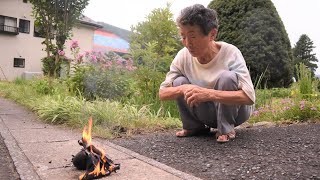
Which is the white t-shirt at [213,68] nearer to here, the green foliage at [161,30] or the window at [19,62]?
the green foliage at [161,30]

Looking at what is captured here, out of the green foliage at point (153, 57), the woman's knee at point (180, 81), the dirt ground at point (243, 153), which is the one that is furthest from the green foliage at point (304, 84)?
the woman's knee at point (180, 81)

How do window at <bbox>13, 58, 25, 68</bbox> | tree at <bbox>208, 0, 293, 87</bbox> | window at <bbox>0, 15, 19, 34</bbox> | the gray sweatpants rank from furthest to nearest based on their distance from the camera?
1. window at <bbox>13, 58, 25, 68</bbox>
2. window at <bbox>0, 15, 19, 34</bbox>
3. tree at <bbox>208, 0, 293, 87</bbox>
4. the gray sweatpants

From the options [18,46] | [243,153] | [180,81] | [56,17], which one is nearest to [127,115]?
[180,81]

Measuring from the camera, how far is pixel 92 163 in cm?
188

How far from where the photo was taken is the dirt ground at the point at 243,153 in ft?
6.59

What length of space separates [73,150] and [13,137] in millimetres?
770

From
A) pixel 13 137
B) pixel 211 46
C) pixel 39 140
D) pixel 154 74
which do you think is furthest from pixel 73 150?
pixel 154 74

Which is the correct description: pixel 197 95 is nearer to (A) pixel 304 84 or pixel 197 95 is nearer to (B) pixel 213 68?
(B) pixel 213 68

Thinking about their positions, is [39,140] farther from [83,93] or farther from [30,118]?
[83,93]

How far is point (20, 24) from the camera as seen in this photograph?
21.8 m

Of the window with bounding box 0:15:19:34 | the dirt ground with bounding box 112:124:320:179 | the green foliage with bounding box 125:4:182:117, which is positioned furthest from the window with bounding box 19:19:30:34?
the dirt ground with bounding box 112:124:320:179

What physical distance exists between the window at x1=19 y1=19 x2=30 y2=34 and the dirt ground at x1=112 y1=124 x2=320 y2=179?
68.4 ft

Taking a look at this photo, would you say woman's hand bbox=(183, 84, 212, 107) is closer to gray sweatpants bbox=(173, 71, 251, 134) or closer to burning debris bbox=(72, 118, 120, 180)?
gray sweatpants bbox=(173, 71, 251, 134)

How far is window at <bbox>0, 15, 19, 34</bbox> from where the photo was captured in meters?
20.7
